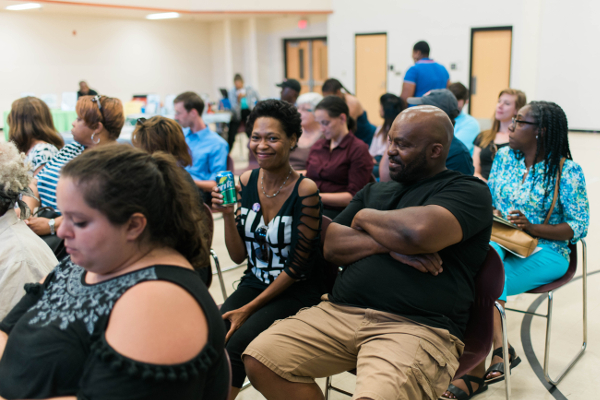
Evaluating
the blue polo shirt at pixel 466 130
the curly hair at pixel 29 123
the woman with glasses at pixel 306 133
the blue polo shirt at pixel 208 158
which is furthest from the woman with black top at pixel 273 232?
the blue polo shirt at pixel 466 130

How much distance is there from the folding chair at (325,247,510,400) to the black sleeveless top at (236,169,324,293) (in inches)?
19.0

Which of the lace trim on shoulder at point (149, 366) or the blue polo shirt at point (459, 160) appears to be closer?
the lace trim on shoulder at point (149, 366)

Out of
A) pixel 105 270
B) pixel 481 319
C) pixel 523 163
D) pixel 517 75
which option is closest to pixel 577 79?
pixel 517 75

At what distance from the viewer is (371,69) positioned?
12.7 meters

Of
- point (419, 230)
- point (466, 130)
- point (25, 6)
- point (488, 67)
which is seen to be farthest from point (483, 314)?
point (25, 6)

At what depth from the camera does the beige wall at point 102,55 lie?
1161 centimetres

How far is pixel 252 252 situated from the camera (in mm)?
2150

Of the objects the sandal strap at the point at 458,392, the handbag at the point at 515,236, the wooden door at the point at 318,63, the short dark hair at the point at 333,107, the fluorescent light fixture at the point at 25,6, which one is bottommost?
the sandal strap at the point at 458,392

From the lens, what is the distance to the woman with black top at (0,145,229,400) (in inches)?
38.4

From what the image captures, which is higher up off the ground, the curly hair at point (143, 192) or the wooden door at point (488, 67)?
the wooden door at point (488, 67)

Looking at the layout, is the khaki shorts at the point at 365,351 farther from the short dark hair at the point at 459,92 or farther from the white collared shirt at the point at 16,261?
the short dark hair at the point at 459,92

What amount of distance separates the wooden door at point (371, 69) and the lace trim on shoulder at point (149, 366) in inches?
468

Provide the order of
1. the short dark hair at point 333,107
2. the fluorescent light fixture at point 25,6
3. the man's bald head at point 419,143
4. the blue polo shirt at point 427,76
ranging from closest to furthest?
the man's bald head at point 419,143, the short dark hair at point 333,107, the blue polo shirt at point 427,76, the fluorescent light fixture at point 25,6

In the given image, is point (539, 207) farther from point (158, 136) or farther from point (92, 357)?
point (92, 357)
